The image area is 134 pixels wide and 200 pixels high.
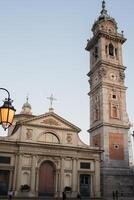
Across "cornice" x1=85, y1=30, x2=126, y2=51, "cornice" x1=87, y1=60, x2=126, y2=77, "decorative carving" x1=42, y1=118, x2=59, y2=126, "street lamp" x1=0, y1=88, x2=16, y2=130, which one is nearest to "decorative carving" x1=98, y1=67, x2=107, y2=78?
"cornice" x1=87, y1=60, x2=126, y2=77

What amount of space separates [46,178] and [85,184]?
5426 millimetres

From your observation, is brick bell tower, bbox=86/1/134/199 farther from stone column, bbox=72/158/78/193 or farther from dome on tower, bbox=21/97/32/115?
dome on tower, bbox=21/97/32/115

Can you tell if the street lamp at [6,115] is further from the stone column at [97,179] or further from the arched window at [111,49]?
the arched window at [111,49]

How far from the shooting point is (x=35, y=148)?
34.7 m

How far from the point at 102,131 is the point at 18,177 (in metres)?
14.7

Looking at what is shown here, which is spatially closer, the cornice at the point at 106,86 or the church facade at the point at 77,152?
the church facade at the point at 77,152

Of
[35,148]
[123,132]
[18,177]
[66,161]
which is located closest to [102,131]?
[123,132]

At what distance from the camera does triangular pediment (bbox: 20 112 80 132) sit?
119ft

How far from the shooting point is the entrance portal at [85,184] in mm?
35312

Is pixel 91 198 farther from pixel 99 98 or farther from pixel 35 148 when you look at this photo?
pixel 99 98

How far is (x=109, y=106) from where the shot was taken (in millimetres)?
42938

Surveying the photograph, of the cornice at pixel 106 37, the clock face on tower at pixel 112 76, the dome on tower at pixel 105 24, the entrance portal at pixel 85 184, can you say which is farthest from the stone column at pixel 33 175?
the dome on tower at pixel 105 24

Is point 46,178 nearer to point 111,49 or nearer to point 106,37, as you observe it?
point 111,49

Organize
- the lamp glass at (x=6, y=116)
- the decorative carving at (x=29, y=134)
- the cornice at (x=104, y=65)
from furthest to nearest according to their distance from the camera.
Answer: the cornice at (x=104, y=65) → the decorative carving at (x=29, y=134) → the lamp glass at (x=6, y=116)
